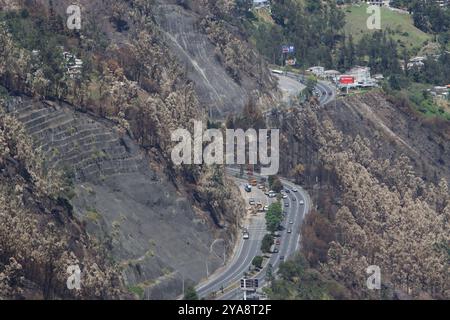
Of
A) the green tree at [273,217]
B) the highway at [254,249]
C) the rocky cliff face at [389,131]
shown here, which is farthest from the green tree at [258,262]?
the rocky cliff face at [389,131]

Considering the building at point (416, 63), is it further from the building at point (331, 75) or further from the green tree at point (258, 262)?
the green tree at point (258, 262)

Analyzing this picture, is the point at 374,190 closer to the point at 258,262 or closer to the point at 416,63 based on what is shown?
the point at 258,262

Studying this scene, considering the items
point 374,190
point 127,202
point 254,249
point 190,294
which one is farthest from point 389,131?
point 190,294

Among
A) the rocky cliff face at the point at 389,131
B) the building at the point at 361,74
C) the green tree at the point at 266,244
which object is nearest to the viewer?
the green tree at the point at 266,244

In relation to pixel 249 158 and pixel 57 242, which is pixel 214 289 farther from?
pixel 249 158
